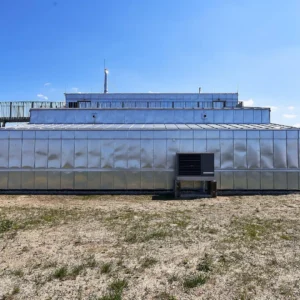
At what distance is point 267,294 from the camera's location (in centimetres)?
535

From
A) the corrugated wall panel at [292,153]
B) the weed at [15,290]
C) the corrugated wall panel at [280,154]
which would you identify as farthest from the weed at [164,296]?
the corrugated wall panel at [292,153]

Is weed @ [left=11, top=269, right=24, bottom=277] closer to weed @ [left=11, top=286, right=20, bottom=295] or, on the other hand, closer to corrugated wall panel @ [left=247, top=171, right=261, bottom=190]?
weed @ [left=11, top=286, right=20, bottom=295]

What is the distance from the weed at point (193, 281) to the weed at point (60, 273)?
9.44ft

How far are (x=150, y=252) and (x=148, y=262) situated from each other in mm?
666

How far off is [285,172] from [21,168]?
18.2 metres

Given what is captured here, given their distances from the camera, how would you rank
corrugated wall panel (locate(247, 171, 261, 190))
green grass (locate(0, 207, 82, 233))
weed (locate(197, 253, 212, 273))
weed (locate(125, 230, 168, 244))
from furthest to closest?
corrugated wall panel (locate(247, 171, 261, 190)), green grass (locate(0, 207, 82, 233)), weed (locate(125, 230, 168, 244)), weed (locate(197, 253, 212, 273))

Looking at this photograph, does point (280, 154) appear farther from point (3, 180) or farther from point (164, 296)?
point (3, 180)

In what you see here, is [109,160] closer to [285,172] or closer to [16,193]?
[16,193]

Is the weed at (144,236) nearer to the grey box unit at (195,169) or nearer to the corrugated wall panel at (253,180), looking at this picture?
the grey box unit at (195,169)

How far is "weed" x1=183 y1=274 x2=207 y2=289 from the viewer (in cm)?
563

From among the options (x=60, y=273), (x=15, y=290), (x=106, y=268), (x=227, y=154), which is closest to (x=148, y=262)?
(x=106, y=268)

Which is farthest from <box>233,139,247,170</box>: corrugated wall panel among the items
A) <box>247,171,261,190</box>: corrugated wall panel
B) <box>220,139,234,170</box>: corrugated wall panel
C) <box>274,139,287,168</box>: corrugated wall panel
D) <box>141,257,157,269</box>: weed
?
<box>141,257,157,269</box>: weed

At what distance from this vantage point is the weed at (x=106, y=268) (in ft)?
20.6

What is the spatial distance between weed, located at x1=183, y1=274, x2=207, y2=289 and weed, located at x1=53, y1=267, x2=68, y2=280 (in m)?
2.88
